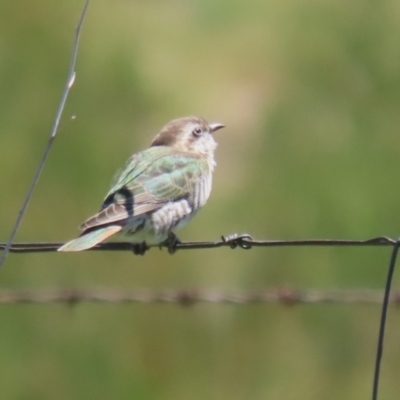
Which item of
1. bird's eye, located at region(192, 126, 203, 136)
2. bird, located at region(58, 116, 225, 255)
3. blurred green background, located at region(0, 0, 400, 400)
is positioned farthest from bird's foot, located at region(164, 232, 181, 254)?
blurred green background, located at region(0, 0, 400, 400)

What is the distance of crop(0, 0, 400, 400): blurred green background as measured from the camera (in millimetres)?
13008

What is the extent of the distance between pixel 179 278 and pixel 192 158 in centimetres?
580

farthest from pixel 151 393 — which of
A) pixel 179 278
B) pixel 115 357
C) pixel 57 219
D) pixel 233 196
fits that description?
pixel 233 196

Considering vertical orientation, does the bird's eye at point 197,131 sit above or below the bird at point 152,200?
above

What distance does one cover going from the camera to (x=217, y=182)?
16.2 m

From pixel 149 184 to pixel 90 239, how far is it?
44.1 inches

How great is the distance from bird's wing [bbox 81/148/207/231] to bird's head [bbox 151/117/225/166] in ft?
1.28

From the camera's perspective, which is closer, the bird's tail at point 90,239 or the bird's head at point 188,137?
the bird's tail at point 90,239

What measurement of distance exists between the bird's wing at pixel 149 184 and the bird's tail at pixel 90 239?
0.05 meters

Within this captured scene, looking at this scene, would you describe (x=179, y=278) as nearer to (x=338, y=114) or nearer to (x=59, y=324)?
(x=59, y=324)

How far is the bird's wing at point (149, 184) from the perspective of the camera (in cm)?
697

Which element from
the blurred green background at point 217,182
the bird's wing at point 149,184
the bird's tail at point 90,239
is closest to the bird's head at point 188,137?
the bird's wing at point 149,184

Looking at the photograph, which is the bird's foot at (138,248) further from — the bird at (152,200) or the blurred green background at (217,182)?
the blurred green background at (217,182)

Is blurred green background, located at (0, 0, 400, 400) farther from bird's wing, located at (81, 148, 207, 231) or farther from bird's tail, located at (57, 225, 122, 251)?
bird's tail, located at (57, 225, 122, 251)
